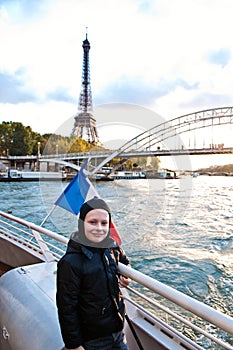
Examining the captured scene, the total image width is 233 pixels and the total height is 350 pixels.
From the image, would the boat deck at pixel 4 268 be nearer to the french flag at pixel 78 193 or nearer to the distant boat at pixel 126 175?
the french flag at pixel 78 193

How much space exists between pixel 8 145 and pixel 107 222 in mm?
57422

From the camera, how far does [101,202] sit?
145 cm

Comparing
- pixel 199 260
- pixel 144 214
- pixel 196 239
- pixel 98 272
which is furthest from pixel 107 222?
pixel 144 214

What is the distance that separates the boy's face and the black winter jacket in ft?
0.20

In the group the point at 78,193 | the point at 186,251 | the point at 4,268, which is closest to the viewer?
the point at 78,193

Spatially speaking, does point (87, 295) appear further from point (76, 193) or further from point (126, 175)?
point (126, 175)

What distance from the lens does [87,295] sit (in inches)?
51.0

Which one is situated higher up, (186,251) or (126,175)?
(126,175)

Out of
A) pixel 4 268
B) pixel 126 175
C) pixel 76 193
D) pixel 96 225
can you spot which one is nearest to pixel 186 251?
pixel 4 268

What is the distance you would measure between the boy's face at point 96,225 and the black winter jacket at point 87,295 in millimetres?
62

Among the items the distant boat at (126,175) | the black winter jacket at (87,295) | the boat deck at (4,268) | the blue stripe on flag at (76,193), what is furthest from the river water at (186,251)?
the distant boat at (126,175)

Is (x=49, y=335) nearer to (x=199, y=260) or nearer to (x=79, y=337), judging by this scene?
(x=79, y=337)

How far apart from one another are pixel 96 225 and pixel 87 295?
322 mm

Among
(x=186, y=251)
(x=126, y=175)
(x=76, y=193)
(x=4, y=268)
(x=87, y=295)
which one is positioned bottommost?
(x=186, y=251)
